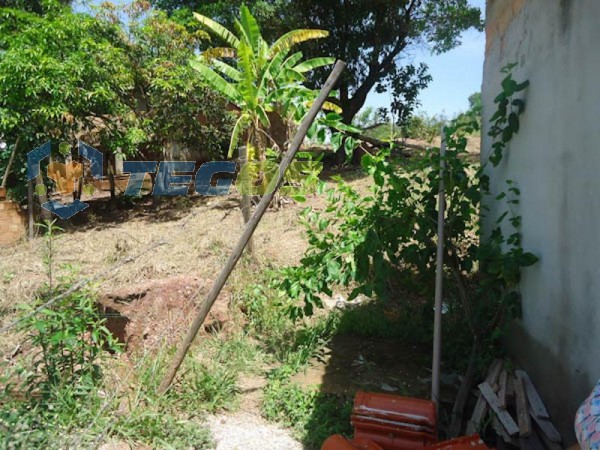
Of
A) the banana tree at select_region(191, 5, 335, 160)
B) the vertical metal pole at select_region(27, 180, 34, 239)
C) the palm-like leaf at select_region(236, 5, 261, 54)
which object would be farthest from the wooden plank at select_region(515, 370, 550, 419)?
the vertical metal pole at select_region(27, 180, 34, 239)

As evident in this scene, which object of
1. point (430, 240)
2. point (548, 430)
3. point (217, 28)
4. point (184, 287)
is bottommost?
point (548, 430)

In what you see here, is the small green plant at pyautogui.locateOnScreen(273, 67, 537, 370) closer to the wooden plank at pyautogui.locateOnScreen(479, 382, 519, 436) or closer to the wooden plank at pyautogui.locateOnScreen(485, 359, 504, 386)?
the wooden plank at pyautogui.locateOnScreen(485, 359, 504, 386)

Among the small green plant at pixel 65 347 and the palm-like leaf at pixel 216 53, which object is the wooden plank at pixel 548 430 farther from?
the palm-like leaf at pixel 216 53

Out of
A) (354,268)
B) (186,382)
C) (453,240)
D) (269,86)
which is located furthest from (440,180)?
(269,86)

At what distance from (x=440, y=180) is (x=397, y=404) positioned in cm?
147

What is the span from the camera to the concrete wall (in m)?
1.97

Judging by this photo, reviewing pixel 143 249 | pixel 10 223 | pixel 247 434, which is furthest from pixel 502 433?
pixel 10 223

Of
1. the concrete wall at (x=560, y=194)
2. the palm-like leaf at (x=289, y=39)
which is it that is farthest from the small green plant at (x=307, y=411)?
the palm-like leaf at (x=289, y=39)

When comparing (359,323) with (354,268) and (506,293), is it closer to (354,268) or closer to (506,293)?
(354,268)

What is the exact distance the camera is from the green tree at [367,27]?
32.9 feet

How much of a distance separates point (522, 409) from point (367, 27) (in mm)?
10426

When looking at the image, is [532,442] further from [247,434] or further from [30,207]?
[30,207]

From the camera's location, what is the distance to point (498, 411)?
2377 millimetres

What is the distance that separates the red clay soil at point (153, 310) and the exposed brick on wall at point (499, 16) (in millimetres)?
3117
